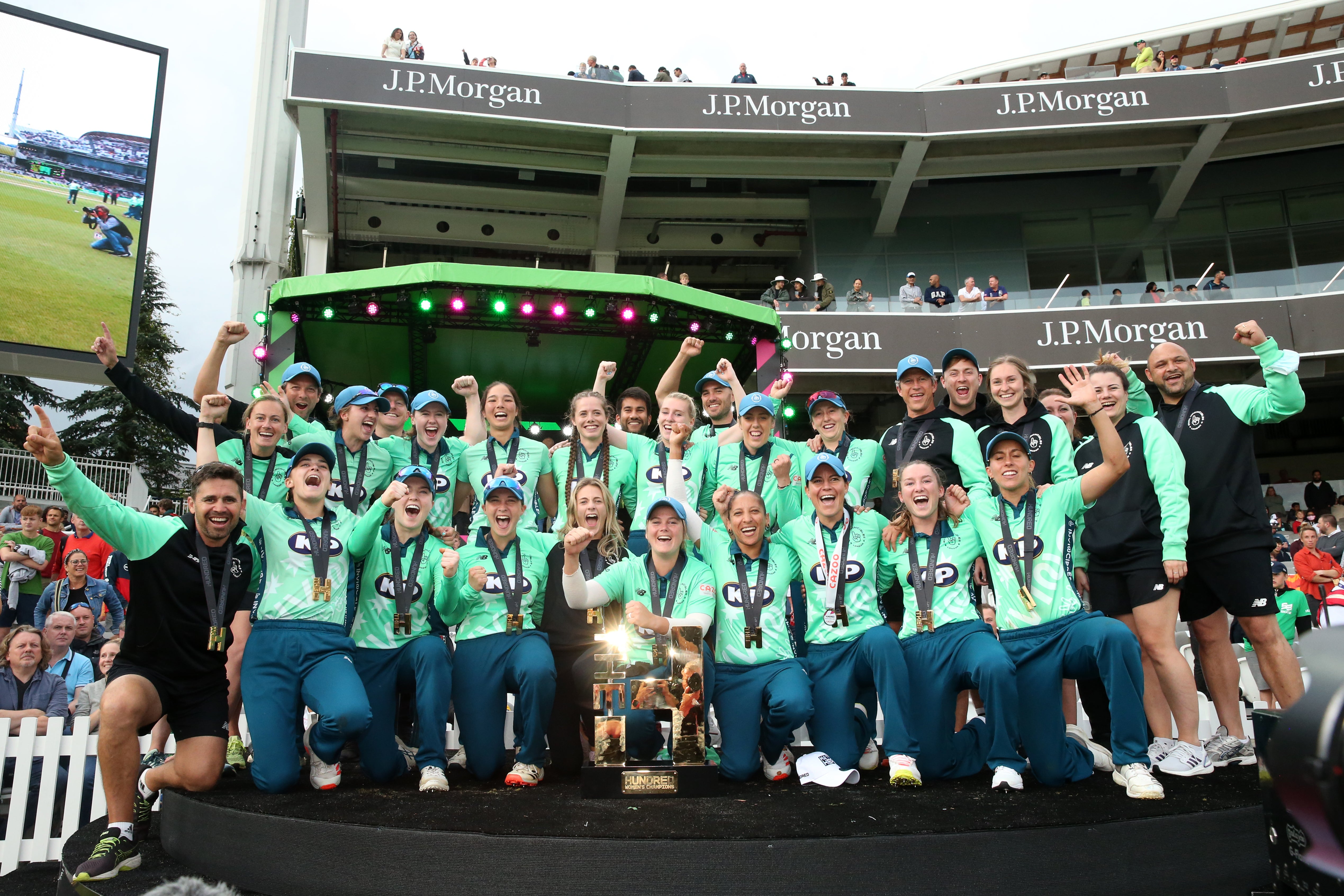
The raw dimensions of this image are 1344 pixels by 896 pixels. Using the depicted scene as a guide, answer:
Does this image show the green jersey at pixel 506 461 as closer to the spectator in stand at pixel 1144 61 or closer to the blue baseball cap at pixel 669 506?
the blue baseball cap at pixel 669 506

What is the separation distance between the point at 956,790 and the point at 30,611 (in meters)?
8.63

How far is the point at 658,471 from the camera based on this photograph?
585cm

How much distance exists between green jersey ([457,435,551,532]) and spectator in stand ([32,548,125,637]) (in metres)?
4.17

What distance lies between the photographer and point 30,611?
8.45 m

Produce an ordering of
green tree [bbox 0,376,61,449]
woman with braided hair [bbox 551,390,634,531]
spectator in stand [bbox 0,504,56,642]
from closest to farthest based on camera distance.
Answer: woman with braided hair [bbox 551,390,634,531] < spectator in stand [bbox 0,504,56,642] < green tree [bbox 0,376,61,449]

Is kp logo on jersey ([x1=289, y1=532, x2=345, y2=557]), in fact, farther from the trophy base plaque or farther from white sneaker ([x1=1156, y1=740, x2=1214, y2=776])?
white sneaker ([x1=1156, y1=740, x2=1214, y2=776])

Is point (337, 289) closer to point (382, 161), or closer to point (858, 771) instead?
point (858, 771)

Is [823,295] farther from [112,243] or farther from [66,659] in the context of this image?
[66,659]

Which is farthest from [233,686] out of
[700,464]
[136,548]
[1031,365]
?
[1031,365]

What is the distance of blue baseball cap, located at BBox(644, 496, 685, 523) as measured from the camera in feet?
15.4

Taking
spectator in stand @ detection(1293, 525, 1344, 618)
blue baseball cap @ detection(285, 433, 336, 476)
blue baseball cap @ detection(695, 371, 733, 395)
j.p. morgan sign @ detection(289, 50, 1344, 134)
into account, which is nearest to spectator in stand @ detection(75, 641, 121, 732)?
blue baseball cap @ detection(285, 433, 336, 476)

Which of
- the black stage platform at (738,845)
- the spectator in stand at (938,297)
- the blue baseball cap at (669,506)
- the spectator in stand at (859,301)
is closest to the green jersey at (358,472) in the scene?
the blue baseball cap at (669,506)

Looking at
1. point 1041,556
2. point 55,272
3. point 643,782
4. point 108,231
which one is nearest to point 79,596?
point 55,272

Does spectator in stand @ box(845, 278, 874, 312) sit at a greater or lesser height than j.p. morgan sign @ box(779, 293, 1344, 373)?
greater
